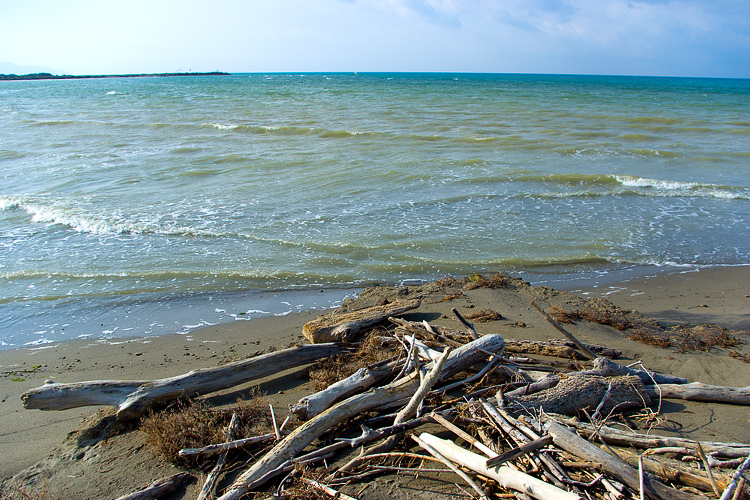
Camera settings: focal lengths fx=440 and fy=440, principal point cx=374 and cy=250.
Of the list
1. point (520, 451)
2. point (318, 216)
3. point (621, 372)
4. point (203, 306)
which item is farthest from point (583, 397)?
point (318, 216)

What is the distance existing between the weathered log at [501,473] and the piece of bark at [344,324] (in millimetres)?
1989

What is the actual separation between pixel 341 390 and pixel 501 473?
5.11 ft

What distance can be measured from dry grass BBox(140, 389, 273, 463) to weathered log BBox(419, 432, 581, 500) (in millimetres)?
1512

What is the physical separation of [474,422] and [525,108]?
36249 mm

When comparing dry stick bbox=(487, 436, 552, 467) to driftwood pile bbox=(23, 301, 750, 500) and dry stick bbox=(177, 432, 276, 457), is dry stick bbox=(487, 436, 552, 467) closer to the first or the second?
driftwood pile bbox=(23, 301, 750, 500)

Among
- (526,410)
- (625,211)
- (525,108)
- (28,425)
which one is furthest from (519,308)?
(525,108)

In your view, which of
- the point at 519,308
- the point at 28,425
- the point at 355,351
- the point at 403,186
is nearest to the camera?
the point at 28,425

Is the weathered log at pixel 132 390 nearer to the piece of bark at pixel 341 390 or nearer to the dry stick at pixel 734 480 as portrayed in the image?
the piece of bark at pixel 341 390

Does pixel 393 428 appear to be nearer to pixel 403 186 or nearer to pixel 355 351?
pixel 355 351

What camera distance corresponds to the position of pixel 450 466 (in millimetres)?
2992

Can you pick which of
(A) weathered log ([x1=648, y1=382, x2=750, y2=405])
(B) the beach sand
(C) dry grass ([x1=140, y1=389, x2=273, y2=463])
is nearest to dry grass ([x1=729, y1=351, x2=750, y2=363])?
(B) the beach sand

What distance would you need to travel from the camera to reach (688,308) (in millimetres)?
6871

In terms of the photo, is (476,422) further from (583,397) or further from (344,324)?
(344,324)

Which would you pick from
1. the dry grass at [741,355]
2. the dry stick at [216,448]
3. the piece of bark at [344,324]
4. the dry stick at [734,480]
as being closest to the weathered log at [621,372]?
the dry stick at [734,480]
